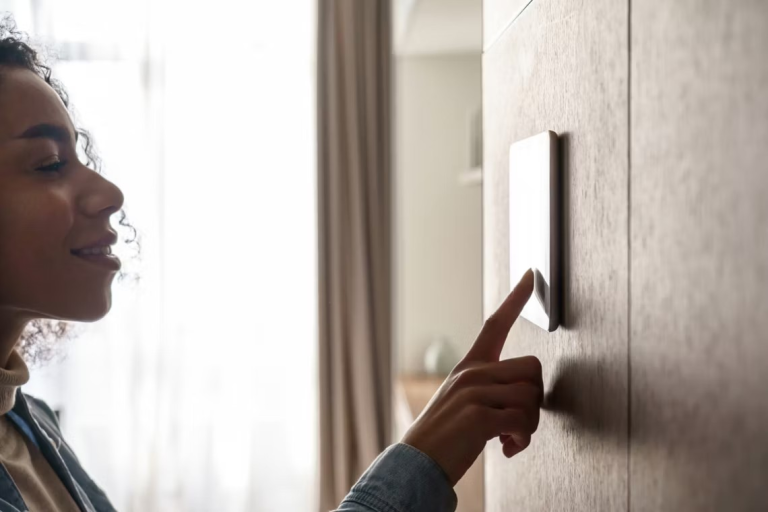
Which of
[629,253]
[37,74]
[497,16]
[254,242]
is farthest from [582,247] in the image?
[254,242]

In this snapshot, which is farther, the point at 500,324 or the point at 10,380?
the point at 10,380

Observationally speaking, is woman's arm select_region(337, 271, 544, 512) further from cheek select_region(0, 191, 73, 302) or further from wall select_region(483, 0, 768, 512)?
cheek select_region(0, 191, 73, 302)

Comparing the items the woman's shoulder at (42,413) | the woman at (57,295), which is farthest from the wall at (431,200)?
the woman at (57,295)

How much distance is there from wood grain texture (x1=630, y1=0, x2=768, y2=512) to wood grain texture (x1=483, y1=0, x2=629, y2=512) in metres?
0.02

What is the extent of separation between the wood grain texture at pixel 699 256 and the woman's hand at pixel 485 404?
0.18 m

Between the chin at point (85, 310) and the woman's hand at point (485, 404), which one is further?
the chin at point (85, 310)

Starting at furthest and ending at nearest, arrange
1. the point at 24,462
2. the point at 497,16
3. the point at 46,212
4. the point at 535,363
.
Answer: the point at 24,462 < the point at 46,212 < the point at 497,16 < the point at 535,363

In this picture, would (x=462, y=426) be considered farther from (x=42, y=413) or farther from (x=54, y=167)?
(x=42, y=413)

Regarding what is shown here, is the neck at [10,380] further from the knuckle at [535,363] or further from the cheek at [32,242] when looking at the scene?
the knuckle at [535,363]

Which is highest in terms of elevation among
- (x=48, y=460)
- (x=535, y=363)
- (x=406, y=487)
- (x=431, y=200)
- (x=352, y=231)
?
(x=431, y=200)

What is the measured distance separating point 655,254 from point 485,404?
261 mm

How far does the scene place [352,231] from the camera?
2664 mm

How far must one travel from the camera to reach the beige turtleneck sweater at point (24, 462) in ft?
3.08

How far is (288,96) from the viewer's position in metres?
2.72
